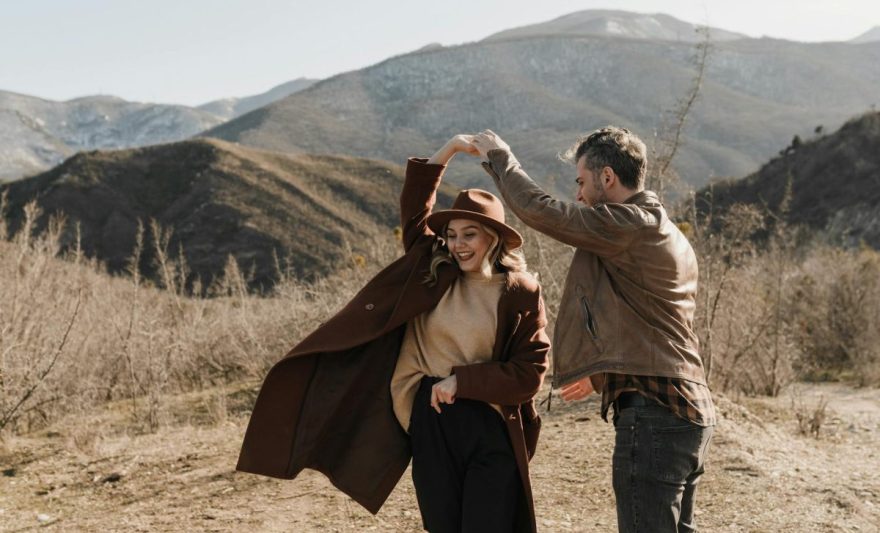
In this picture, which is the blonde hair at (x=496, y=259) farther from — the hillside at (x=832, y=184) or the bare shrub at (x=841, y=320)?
the hillside at (x=832, y=184)

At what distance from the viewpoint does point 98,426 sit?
27.3ft

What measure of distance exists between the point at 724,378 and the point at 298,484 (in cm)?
536

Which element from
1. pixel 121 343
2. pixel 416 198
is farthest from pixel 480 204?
pixel 121 343

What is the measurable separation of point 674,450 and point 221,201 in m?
48.4

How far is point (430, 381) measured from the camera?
300cm

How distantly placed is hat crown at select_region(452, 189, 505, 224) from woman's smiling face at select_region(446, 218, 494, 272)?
0.05m

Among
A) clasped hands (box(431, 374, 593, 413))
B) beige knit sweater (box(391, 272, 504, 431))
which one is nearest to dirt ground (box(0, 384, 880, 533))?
beige knit sweater (box(391, 272, 504, 431))

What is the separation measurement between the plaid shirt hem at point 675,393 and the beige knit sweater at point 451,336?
58 centimetres

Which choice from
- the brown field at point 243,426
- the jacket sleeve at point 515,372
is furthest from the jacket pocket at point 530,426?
the brown field at point 243,426

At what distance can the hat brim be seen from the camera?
294 centimetres

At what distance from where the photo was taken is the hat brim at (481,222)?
2939 mm

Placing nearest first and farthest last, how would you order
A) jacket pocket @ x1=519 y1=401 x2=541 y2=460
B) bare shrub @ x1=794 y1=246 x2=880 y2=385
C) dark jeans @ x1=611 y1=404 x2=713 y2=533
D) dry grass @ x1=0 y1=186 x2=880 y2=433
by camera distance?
dark jeans @ x1=611 y1=404 x2=713 y2=533 < jacket pocket @ x1=519 y1=401 x2=541 y2=460 < dry grass @ x1=0 y1=186 x2=880 y2=433 < bare shrub @ x1=794 y1=246 x2=880 y2=385

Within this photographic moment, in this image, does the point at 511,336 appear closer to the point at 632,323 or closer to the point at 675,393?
the point at 632,323

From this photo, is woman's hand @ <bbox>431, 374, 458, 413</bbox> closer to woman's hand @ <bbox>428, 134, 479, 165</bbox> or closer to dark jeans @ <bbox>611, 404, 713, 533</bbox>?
dark jeans @ <bbox>611, 404, 713, 533</bbox>
